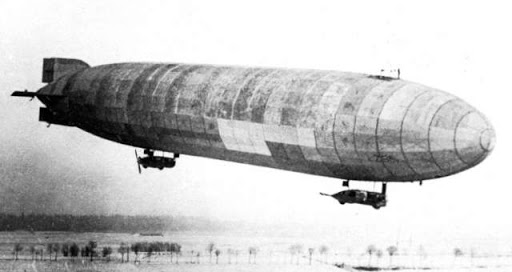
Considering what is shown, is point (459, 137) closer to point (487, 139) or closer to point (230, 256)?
point (487, 139)

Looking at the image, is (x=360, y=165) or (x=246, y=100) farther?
(x=246, y=100)

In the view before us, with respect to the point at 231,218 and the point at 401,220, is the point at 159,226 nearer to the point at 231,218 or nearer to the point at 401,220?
the point at 231,218

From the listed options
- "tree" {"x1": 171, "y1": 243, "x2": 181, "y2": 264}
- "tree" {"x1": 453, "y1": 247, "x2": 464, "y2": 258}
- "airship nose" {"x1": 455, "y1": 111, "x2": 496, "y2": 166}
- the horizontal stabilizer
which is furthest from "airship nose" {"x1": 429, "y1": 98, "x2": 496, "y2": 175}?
"tree" {"x1": 453, "y1": 247, "x2": 464, "y2": 258}

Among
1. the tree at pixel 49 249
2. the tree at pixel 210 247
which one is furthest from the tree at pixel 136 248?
the tree at pixel 49 249

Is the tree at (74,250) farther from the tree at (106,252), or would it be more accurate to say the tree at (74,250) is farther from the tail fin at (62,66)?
the tail fin at (62,66)

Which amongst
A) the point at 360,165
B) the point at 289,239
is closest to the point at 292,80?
the point at 360,165

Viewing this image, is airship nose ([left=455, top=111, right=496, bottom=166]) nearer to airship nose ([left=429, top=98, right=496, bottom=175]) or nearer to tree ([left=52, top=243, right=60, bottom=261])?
airship nose ([left=429, top=98, right=496, bottom=175])

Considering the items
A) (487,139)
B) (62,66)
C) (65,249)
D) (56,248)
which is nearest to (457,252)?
(65,249)
